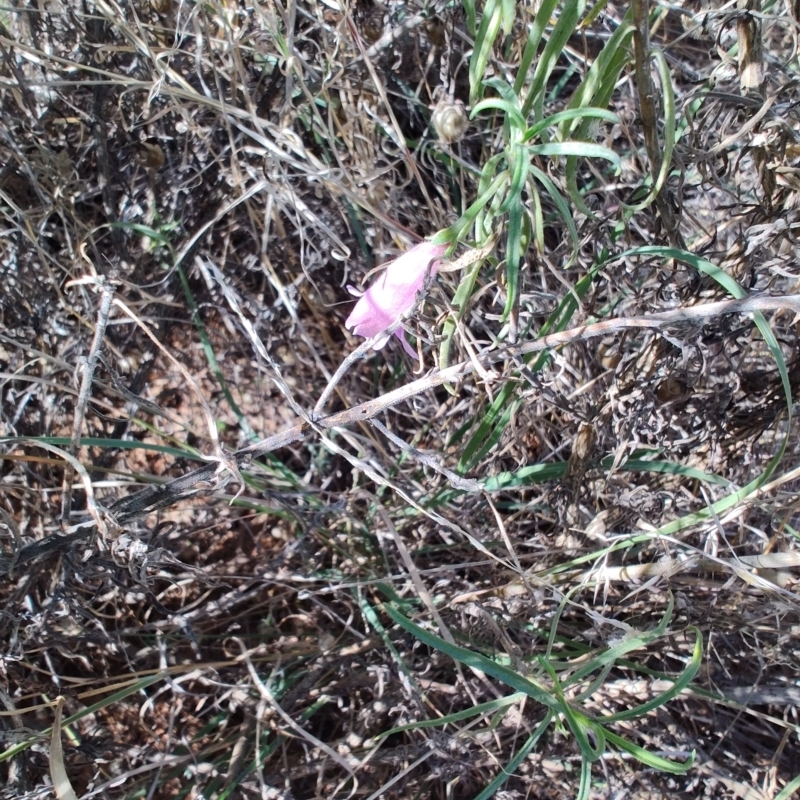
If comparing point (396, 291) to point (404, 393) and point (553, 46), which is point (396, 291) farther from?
point (553, 46)

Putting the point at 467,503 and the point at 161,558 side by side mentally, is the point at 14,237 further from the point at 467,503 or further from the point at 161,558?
the point at 467,503

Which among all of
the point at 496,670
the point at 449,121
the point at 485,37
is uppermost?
the point at 485,37

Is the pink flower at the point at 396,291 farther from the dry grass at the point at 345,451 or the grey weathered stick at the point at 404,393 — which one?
the dry grass at the point at 345,451

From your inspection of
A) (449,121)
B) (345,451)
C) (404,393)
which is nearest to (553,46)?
(449,121)

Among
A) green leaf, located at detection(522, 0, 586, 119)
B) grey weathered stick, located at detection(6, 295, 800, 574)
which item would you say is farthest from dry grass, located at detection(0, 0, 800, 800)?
green leaf, located at detection(522, 0, 586, 119)

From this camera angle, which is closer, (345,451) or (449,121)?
(449,121)

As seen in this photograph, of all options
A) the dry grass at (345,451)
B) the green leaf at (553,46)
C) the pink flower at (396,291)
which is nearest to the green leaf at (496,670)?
the dry grass at (345,451)

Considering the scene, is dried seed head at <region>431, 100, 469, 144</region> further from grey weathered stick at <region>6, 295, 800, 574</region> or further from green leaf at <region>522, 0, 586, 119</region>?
grey weathered stick at <region>6, 295, 800, 574</region>
